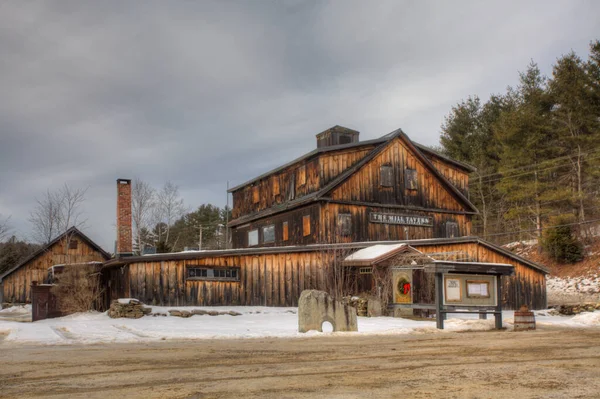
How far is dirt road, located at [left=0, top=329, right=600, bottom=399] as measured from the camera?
789cm

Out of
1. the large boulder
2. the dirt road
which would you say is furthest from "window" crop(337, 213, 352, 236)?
the dirt road

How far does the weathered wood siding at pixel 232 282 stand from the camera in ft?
87.5

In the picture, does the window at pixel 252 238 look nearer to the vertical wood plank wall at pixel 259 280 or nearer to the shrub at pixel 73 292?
the vertical wood plank wall at pixel 259 280

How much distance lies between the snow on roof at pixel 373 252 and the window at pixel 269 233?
10.7 meters

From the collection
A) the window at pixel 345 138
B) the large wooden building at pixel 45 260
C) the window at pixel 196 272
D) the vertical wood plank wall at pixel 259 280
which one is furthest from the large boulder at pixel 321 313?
the large wooden building at pixel 45 260

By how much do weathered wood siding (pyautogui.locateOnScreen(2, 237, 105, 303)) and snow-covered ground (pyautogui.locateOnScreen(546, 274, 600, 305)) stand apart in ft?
107

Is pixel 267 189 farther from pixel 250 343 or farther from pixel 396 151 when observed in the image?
pixel 250 343

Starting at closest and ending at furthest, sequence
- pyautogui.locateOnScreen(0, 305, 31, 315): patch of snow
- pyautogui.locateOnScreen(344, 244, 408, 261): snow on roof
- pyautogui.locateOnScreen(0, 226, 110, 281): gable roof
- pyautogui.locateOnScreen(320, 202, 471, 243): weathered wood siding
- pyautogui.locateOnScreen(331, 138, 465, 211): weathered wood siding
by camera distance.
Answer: pyautogui.locateOnScreen(344, 244, 408, 261): snow on roof
pyautogui.locateOnScreen(320, 202, 471, 243): weathered wood siding
pyautogui.locateOnScreen(331, 138, 465, 211): weathered wood siding
pyautogui.locateOnScreen(0, 305, 31, 315): patch of snow
pyautogui.locateOnScreen(0, 226, 110, 281): gable roof

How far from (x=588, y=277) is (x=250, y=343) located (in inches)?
1304

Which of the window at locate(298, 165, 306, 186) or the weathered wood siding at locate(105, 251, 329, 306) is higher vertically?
the window at locate(298, 165, 306, 186)

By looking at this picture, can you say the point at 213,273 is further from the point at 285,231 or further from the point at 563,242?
the point at 563,242

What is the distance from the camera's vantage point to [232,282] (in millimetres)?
28469

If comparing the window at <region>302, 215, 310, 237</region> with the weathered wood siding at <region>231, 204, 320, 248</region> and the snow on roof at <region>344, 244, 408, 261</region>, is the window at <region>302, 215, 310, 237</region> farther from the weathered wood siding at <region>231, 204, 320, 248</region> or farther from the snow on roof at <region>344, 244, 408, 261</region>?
the snow on roof at <region>344, 244, 408, 261</region>

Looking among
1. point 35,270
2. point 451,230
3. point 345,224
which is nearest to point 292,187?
point 345,224
